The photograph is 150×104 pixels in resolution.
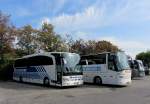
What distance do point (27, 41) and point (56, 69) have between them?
23.1 meters

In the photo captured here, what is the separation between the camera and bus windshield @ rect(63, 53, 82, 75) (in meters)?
23.0

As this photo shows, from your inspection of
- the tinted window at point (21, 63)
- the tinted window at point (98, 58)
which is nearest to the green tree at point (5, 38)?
the tinted window at point (21, 63)

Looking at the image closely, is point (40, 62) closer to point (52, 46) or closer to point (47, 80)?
point (47, 80)

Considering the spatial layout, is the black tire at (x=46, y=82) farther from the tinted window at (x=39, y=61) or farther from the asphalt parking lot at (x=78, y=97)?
the asphalt parking lot at (x=78, y=97)

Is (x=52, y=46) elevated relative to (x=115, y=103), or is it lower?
elevated

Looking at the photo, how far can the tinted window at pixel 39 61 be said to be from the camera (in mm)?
24938

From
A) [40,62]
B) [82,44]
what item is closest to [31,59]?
[40,62]

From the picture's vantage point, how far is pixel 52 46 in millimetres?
47844

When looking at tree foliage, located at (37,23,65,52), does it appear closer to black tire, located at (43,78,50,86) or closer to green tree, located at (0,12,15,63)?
green tree, located at (0,12,15,63)

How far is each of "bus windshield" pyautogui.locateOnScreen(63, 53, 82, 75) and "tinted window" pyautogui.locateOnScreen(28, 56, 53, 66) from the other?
170cm

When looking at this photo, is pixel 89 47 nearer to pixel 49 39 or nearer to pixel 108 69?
pixel 49 39

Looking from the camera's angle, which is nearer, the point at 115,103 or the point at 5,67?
the point at 115,103

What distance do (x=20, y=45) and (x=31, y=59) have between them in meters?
17.2

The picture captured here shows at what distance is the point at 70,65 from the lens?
2325 cm
